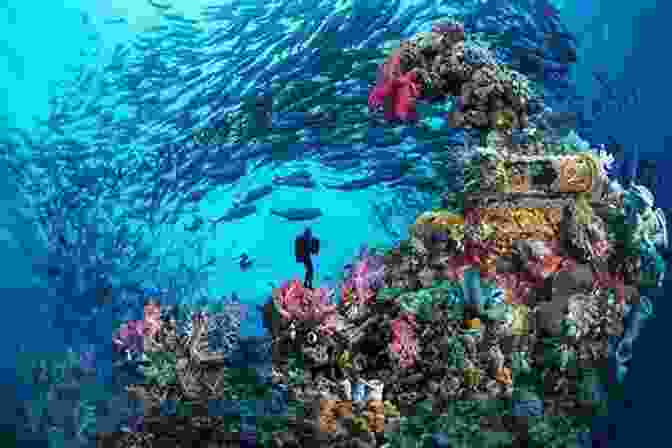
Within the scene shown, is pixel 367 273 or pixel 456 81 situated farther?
pixel 456 81

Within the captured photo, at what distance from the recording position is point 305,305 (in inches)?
215

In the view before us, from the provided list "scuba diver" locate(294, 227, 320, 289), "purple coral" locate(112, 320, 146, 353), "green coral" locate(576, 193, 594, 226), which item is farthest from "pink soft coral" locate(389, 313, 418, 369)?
"purple coral" locate(112, 320, 146, 353)

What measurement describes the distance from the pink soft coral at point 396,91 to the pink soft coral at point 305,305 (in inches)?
134

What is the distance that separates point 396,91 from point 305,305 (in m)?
3.75

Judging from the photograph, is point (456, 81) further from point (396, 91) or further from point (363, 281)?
point (363, 281)

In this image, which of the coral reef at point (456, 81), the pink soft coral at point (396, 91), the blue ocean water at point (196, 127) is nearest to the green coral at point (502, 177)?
the coral reef at point (456, 81)

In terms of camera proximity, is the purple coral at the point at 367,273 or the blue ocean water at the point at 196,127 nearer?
the purple coral at the point at 367,273

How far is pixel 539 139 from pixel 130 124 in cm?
1190

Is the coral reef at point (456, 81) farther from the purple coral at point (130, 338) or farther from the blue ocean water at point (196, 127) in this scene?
the purple coral at point (130, 338)

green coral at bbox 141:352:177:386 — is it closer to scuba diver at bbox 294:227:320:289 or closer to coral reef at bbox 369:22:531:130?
scuba diver at bbox 294:227:320:289

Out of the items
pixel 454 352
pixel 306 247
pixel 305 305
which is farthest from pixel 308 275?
pixel 454 352

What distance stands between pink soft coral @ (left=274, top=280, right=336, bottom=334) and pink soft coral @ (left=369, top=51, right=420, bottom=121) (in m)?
3.40

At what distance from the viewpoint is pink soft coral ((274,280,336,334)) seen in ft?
17.6

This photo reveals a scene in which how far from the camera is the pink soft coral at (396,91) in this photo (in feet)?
25.3
